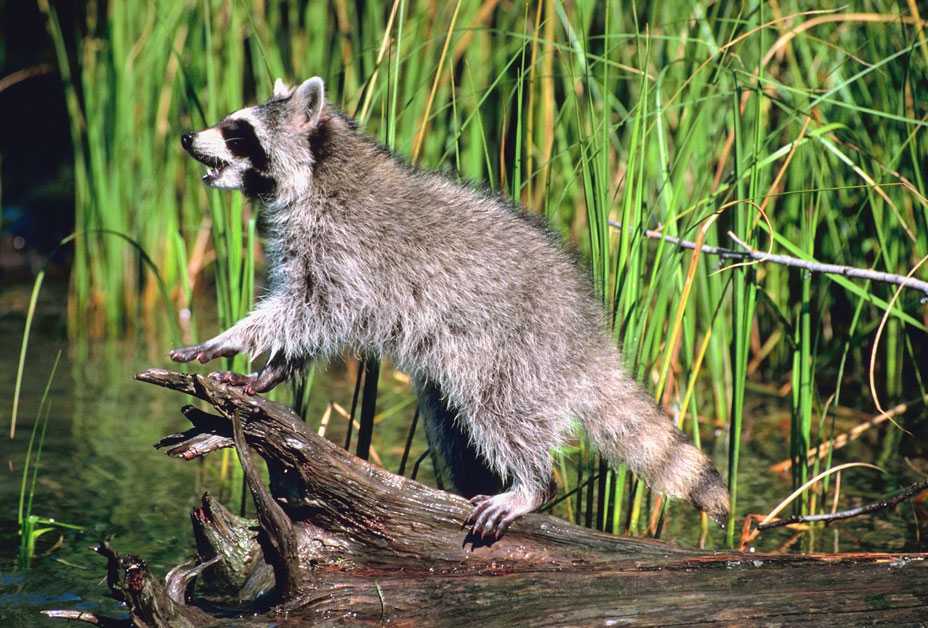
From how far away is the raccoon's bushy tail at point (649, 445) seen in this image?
4.66m

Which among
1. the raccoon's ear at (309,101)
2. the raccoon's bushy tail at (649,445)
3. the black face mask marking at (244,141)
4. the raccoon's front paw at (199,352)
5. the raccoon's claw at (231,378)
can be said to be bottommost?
the raccoon's bushy tail at (649,445)

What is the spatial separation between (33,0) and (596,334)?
9749 mm

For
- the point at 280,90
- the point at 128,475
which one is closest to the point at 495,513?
the point at 280,90

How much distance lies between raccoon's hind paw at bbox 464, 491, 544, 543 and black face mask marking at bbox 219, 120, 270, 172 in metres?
1.63

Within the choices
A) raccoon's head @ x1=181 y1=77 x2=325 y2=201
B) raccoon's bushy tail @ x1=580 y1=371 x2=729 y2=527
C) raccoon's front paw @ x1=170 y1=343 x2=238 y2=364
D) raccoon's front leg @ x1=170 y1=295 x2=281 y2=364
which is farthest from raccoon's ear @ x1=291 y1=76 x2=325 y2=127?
raccoon's bushy tail @ x1=580 y1=371 x2=729 y2=527

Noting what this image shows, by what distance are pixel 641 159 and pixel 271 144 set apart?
1463mm

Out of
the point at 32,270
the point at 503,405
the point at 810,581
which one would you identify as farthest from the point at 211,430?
the point at 32,270

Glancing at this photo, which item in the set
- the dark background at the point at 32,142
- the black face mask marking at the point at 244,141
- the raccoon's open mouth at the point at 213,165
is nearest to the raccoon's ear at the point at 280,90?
the black face mask marking at the point at 244,141

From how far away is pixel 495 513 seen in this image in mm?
4355

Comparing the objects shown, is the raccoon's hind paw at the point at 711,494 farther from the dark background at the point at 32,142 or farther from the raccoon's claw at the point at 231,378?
the dark background at the point at 32,142

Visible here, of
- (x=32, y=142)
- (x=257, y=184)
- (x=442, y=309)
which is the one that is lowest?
(x=442, y=309)

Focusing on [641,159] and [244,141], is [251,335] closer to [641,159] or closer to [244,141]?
[244,141]

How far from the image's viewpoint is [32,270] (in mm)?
11109

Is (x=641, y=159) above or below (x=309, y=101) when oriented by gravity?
below
